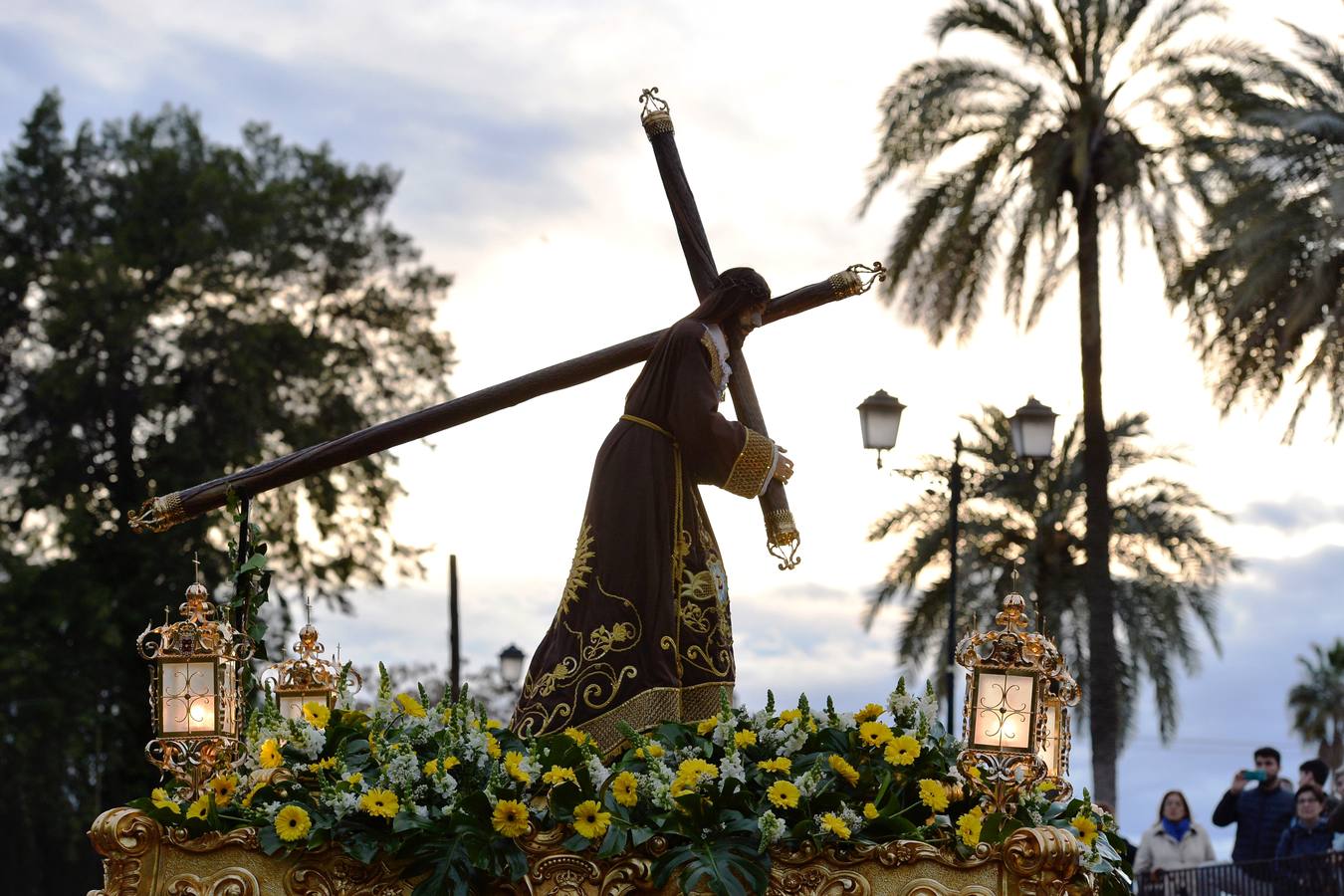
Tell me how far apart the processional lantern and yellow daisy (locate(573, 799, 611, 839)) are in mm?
1287

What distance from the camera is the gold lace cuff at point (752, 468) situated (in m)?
7.29

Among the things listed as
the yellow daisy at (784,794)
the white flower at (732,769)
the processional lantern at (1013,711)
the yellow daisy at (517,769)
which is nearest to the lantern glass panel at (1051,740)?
the processional lantern at (1013,711)

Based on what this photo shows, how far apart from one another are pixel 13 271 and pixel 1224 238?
758 inches

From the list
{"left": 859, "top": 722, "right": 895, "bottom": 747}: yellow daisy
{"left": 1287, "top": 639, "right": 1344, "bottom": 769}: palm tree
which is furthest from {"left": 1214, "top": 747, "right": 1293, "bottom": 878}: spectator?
{"left": 1287, "top": 639, "right": 1344, "bottom": 769}: palm tree

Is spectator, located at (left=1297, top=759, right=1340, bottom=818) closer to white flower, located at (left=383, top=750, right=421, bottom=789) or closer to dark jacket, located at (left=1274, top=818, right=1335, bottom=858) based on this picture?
dark jacket, located at (left=1274, top=818, right=1335, bottom=858)

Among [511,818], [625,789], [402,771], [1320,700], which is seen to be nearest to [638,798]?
[625,789]

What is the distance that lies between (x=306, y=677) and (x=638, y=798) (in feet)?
9.61

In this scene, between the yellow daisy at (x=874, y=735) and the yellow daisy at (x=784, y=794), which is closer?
the yellow daisy at (x=784, y=794)

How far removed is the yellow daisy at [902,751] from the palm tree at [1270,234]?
1438 cm

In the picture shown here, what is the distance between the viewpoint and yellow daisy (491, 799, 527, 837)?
20.2 feet

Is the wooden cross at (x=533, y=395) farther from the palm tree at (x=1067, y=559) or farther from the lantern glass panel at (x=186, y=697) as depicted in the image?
the palm tree at (x=1067, y=559)

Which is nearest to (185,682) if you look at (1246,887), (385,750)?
(385,750)

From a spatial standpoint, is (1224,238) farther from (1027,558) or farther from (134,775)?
(134,775)

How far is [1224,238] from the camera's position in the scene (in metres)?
20.7
